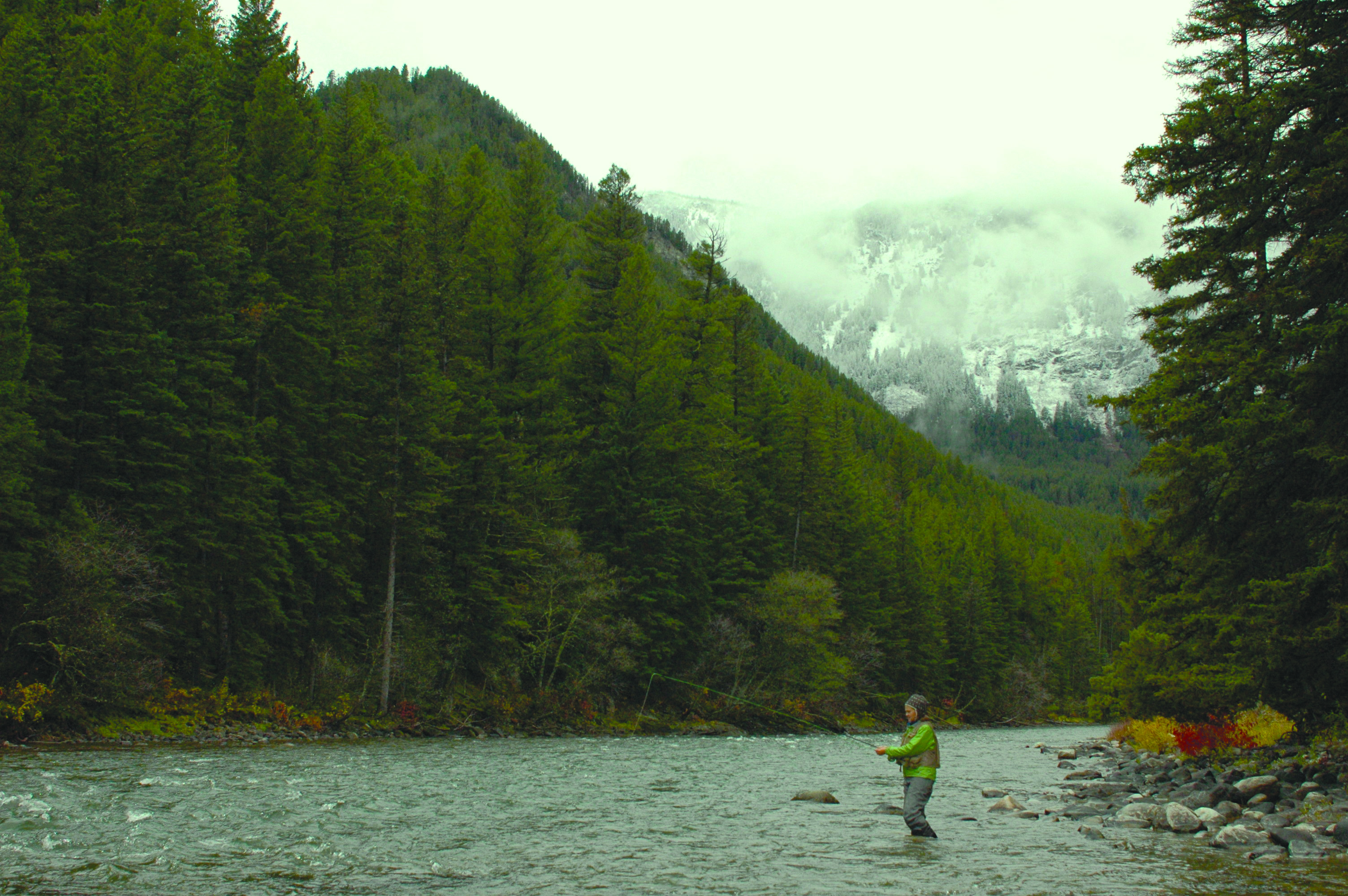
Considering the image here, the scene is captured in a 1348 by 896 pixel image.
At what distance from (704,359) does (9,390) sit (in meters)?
31.8

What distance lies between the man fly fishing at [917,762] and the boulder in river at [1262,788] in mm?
5763

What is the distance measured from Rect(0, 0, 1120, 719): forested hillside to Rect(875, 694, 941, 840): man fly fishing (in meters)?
18.7

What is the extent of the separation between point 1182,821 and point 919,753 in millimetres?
4071

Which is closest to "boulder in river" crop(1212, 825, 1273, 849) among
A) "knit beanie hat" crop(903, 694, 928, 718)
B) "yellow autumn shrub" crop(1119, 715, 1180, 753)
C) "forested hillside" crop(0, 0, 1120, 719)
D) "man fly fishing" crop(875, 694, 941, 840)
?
"man fly fishing" crop(875, 694, 941, 840)

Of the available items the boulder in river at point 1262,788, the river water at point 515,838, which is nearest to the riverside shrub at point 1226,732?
the boulder in river at point 1262,788

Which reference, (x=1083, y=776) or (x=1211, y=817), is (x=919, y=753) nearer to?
(x=1211, y=817)

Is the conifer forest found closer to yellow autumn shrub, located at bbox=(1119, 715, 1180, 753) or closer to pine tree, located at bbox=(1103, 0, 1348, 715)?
pine tree, located at bbox=(1103, 0, 1348, 715)

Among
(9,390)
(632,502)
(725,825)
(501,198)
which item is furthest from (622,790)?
(501,198)

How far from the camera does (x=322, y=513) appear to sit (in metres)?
30.2

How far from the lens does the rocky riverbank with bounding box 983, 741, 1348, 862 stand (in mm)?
10602

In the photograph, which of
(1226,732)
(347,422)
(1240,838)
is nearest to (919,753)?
(1240,838)

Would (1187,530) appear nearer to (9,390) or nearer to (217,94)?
(9,390)

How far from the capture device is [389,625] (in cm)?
3067

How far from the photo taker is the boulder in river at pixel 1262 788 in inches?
539
